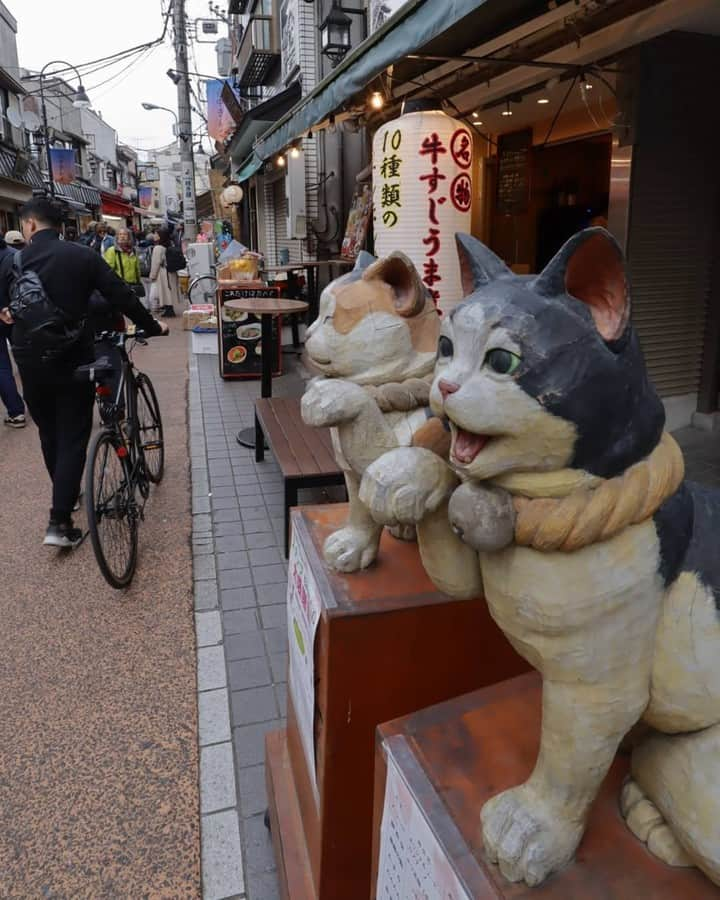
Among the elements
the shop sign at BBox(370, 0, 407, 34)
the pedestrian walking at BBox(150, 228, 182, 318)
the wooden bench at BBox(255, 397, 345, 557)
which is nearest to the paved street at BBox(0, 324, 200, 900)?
the wooden bench at BBox(255, 397, 345, 557)

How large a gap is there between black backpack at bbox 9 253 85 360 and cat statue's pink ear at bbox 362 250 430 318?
3.01 meters

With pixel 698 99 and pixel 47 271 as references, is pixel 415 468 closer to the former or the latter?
pixel 47 271

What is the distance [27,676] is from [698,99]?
6.58m

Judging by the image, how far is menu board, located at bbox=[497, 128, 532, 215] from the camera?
830 cm

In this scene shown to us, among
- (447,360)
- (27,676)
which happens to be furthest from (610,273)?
(27,676)

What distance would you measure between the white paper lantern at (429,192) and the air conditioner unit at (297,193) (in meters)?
9.06

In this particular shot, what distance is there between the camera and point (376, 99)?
20.3ft

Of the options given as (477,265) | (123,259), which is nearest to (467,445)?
(477,265)

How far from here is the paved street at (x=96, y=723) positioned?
8.37ft

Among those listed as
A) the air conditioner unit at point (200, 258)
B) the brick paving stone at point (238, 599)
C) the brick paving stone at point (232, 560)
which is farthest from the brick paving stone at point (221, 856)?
the air conditioner unit at point (200, 258)

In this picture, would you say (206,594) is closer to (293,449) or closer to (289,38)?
(293,449)

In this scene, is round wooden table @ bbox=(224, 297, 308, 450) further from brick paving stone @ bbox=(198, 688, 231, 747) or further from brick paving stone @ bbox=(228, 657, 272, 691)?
brick paving stone @ bbox=(198, 688, 231, 747)

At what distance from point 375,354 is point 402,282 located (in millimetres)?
222

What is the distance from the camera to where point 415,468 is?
117cm
